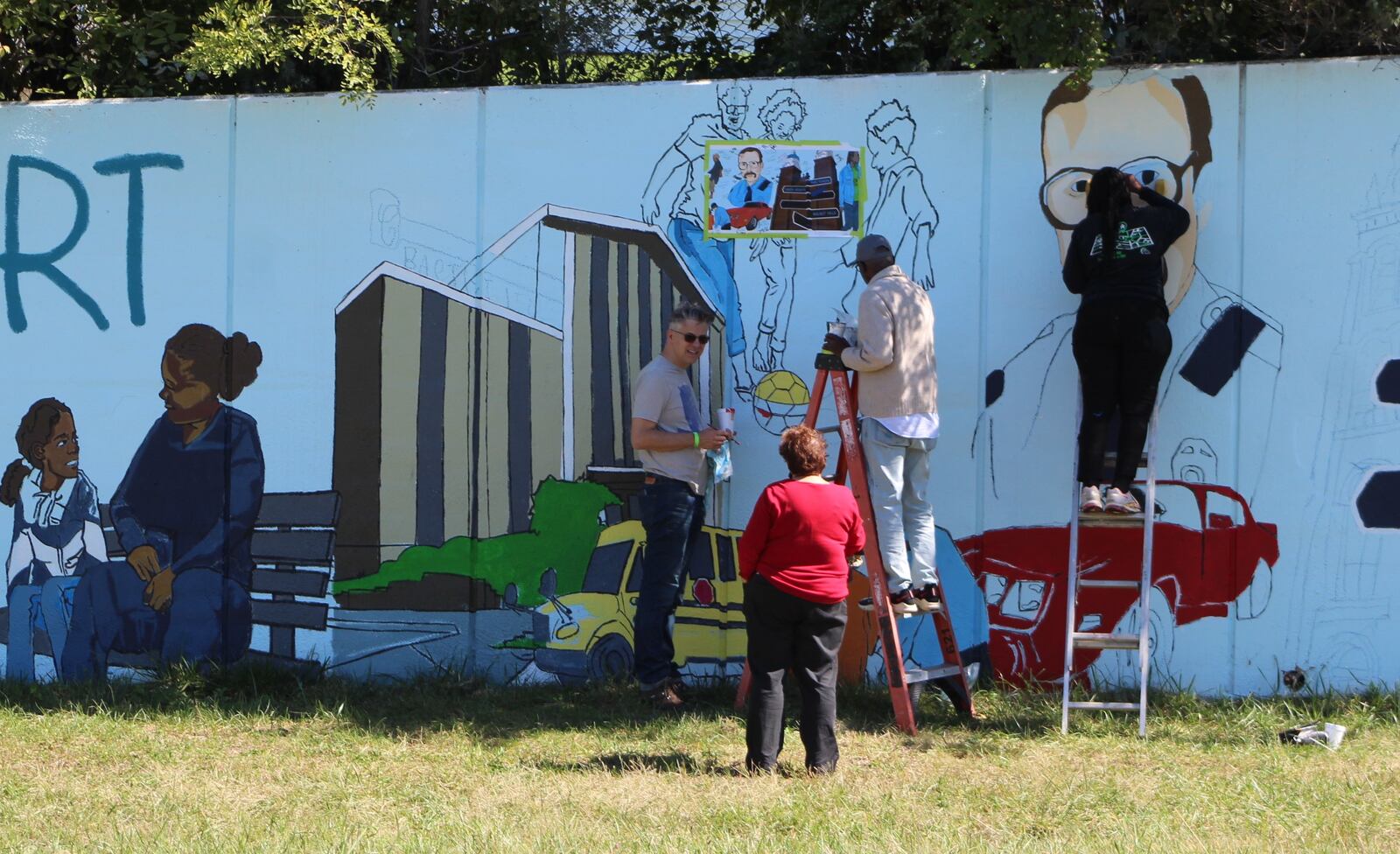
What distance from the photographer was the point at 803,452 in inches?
204

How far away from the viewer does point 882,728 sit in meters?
5.87

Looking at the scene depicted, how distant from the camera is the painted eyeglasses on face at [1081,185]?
20.6ft

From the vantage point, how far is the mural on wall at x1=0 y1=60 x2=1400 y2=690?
246 inches

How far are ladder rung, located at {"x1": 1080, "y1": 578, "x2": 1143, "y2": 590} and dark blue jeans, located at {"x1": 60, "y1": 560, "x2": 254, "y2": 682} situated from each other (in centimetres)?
413

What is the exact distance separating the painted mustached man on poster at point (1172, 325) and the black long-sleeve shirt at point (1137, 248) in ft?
1.12

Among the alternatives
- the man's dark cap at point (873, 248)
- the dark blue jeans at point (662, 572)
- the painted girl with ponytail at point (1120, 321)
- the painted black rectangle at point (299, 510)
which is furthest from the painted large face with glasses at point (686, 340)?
the painted black rectangle at point (299, 510)

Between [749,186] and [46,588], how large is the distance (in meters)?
4.12

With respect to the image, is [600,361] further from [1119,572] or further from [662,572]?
[1119,572]

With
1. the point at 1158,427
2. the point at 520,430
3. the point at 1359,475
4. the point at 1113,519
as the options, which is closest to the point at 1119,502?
the point at 1113,519

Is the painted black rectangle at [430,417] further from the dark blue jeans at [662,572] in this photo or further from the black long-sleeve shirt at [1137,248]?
the black long-sleeve shirt at [1137,248]

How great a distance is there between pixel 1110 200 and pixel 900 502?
1627 mm

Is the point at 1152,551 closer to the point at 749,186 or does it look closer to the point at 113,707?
the point at 749,186

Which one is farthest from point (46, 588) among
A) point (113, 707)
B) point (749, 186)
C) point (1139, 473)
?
point (1139, 473)

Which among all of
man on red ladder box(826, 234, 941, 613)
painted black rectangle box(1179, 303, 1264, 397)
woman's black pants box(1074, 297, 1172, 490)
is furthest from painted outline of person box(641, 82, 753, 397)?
painted black rectangle box(1179, 303, 1264, 397)
